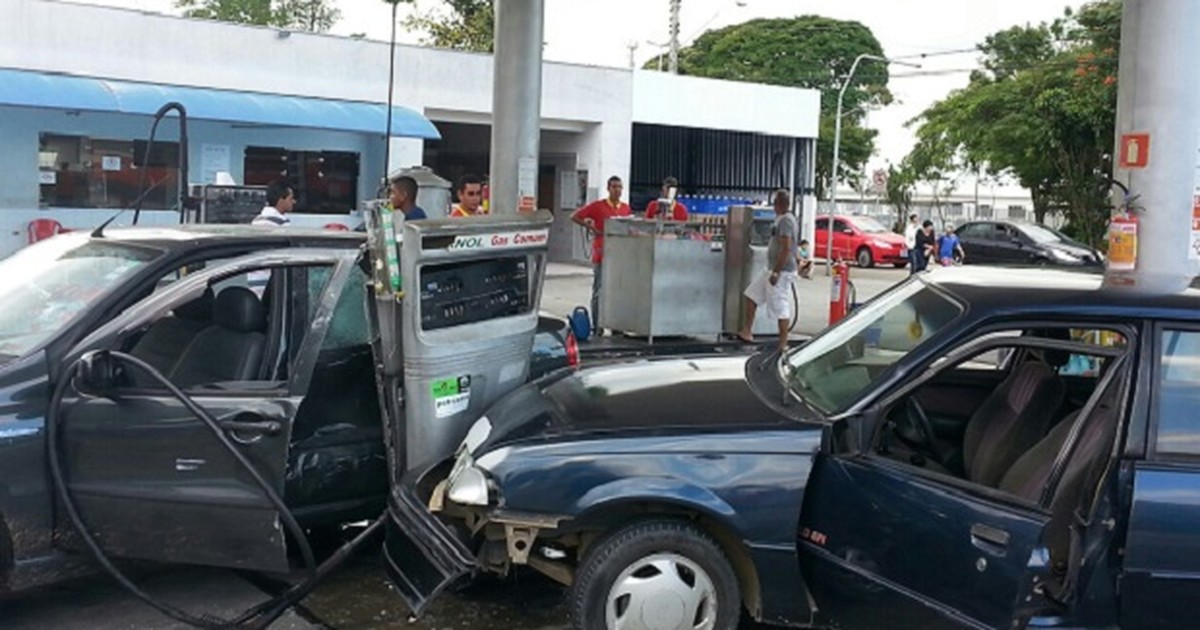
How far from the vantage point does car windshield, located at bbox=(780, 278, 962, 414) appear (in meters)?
4.22

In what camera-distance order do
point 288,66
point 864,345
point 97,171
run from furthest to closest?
point 288,66
point 97,171
point 864,345

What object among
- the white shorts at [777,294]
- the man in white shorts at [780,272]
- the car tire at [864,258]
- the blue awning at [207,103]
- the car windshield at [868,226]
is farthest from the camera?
the car windshield at [868,226]

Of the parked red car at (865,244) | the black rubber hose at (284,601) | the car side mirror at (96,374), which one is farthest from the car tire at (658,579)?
the parked red car at (865,244)

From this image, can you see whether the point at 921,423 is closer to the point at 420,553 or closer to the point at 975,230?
the point at 420,553

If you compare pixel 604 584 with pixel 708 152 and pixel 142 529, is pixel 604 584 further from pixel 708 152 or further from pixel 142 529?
pixel 708 152

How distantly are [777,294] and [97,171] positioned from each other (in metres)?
12.5

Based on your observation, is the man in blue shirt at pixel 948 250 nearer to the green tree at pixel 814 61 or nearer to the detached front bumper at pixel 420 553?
the detached front bumper at pixel 420 553

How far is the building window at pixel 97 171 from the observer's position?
18031 mm

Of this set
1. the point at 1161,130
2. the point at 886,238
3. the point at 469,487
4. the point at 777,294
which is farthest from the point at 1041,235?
the point at 469,487

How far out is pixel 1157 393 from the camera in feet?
12.5

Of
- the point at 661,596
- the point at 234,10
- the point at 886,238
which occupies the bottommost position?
the point at 661,596

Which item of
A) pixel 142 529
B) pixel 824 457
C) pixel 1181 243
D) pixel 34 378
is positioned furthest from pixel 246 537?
pixel 1181 243

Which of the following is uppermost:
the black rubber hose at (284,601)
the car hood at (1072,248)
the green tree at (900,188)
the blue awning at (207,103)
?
the green tree at (900,188)

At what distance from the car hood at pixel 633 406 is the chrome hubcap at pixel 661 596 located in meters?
0.48
